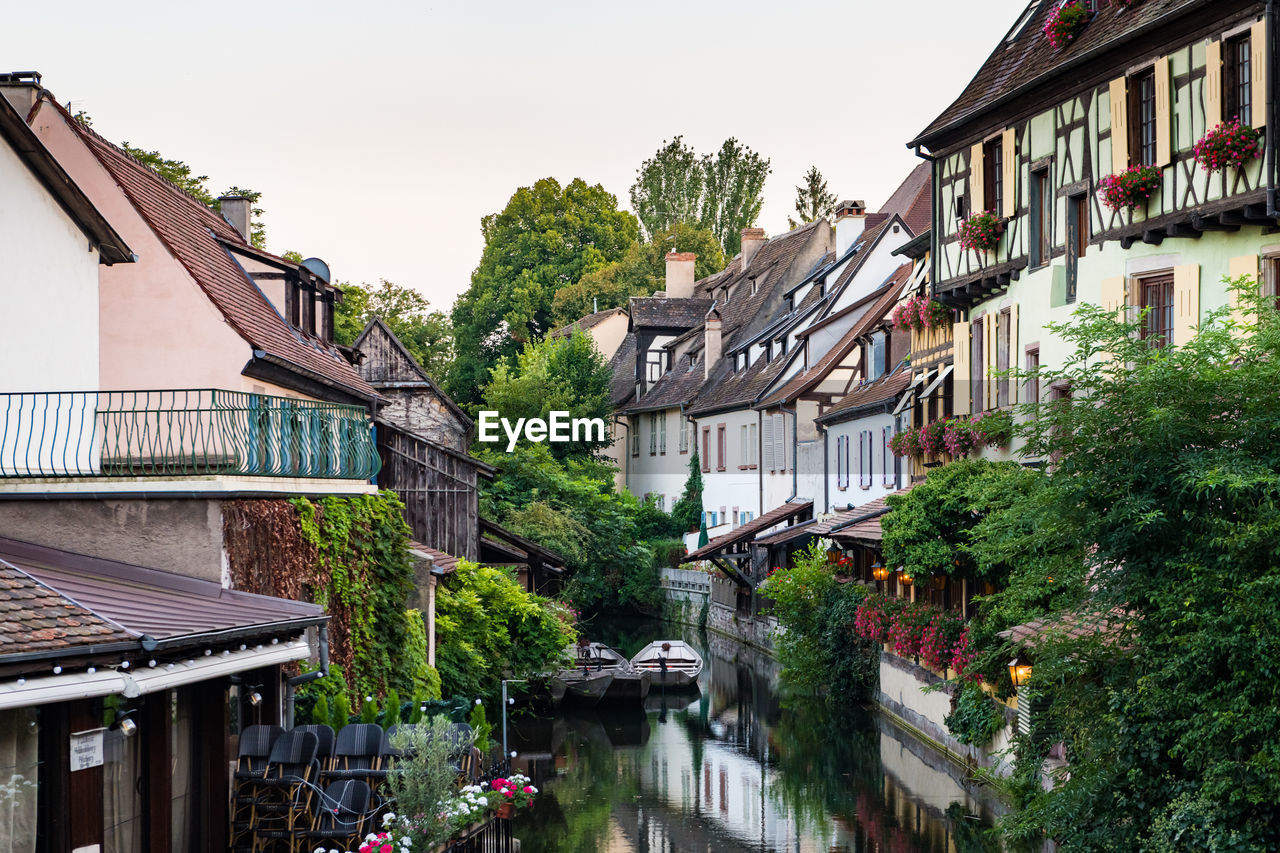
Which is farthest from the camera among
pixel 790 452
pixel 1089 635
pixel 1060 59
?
pixel 790 452

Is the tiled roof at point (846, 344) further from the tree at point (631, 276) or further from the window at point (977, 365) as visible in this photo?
the tree at point (631, 276)

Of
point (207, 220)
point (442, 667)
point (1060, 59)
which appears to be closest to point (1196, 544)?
point (1060, 59)

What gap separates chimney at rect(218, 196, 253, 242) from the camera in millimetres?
26172

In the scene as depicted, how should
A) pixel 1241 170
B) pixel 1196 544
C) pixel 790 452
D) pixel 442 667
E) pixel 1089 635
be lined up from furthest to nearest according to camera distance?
pixel 790 452 → pixel 442 667 → pixel 1241 170 → pixel 1089 635 → pixel 1196 544

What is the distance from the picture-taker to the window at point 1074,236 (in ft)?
61.2

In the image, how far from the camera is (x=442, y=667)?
22875mm

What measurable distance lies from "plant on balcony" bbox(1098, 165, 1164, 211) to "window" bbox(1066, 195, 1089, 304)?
5.01ft

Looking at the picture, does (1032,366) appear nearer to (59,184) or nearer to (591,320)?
(59,184)

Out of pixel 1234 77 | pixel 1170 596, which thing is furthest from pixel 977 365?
pixel 1170 596

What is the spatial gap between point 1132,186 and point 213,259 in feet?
40.7

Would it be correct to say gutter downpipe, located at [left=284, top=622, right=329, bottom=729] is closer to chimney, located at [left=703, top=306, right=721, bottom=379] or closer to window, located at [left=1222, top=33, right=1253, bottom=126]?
window, located at [left=1222, top=33, right=1253, bottom=126]

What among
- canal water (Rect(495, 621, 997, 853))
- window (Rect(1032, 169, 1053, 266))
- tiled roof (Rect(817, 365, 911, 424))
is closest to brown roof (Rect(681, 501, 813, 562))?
tiled roof (Rect(817, 365, 911, 424))

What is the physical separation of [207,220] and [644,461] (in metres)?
32.2

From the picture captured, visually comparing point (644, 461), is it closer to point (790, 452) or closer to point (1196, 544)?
point (790, 452)
